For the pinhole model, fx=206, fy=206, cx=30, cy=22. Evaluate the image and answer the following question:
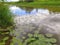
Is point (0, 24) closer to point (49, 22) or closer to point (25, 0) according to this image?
point (49, 22)

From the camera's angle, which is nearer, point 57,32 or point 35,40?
point 35,40

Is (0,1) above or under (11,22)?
above

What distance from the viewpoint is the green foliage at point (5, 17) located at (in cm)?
634

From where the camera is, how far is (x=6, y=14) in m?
6.50

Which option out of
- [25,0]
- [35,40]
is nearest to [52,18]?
[35,40]

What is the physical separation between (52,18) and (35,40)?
2.30 m

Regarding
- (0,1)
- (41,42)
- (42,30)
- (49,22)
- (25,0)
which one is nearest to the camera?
(41,42)

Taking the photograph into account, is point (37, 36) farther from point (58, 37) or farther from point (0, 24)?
point (0, 24)

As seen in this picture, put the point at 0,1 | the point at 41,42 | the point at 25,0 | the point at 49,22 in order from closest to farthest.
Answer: the point at 41,42
the point at 49,22
the point at 0,1
the point at 25,0

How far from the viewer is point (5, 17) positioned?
21.4 ft

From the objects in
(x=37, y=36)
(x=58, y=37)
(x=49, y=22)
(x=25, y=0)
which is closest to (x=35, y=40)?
(x=37, y=36)

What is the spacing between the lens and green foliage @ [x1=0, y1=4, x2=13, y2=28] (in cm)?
634

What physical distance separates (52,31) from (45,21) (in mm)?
630

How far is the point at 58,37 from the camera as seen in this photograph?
3.36 meters
